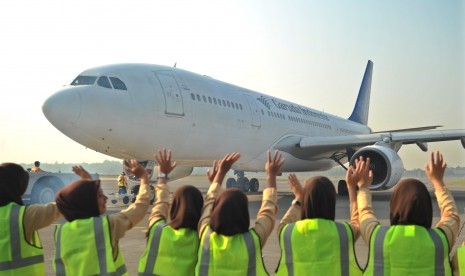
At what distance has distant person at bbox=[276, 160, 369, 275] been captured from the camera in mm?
3117

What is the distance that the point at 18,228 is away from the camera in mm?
3574

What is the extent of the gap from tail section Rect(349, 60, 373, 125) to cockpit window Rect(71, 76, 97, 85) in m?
18.6

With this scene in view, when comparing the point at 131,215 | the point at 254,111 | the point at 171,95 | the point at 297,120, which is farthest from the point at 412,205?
the point at 297,120

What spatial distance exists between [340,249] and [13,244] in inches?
83.9

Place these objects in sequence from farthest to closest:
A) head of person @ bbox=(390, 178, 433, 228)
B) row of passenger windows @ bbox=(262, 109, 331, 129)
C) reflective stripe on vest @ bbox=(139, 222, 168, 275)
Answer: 1. row of passenger windows @ bbox=(262, 109, 331, 129)
2. reflective stripe on vest @ bbox=(139, 222, 168, 275)
3. head of person @ bbox=(390, 178, 433, 228)

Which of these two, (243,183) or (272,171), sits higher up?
(272,171)

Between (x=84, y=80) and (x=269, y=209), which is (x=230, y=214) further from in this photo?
(x=84, y=80)

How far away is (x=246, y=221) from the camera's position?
3061mm

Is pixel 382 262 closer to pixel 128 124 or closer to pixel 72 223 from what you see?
pixel 72 223

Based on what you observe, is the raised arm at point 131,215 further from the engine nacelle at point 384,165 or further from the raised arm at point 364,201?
the engine nacelle at point 384,165

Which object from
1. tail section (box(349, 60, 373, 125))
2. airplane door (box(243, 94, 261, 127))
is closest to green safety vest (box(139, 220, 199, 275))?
airplane door (box(243, 94, 261, 127))

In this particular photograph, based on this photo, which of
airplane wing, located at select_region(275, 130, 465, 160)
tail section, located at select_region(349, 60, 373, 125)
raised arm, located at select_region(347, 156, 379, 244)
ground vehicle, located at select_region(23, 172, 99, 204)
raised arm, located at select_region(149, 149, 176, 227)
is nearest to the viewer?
raised arm, located at select_region(347, 156, 379, 244)

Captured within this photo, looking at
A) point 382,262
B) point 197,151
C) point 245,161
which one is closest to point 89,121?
point 197,151

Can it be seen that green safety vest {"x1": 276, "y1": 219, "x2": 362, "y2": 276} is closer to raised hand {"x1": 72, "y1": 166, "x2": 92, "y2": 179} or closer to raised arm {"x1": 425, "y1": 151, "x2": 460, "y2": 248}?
raised arm {"x1": 425, "y1": 151, "x2": 460, "y2": 248}
